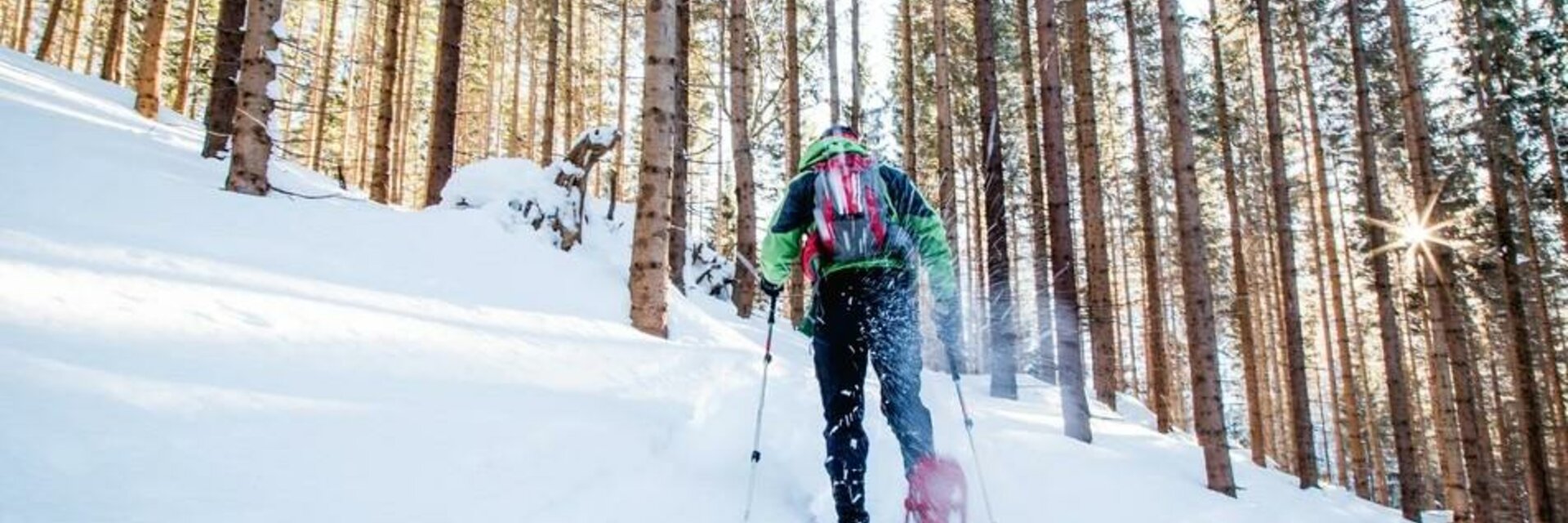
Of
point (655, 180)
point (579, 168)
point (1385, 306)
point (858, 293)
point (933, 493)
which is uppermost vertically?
point (579, 168)

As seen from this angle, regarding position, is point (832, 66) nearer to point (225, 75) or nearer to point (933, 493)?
point (225, 75)

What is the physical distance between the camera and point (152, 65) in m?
12.0

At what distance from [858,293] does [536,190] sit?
5.86 metres

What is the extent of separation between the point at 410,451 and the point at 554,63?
15.9m

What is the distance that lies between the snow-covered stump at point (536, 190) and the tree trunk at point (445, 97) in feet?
6.48

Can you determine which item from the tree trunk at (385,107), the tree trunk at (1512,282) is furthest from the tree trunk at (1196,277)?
the tree trunk at (385,107)

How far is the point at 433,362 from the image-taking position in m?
3.88

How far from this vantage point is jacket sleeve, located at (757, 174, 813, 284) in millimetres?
4031

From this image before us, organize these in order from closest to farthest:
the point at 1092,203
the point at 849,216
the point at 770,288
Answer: the point at 849,216
the point at 770,288
the point at 1092,203

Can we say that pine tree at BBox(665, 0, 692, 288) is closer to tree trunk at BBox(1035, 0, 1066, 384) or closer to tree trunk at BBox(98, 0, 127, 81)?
tree trunk at BBox(1035, 0, 1066, 384)

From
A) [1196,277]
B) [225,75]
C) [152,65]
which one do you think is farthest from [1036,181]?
[152,65]

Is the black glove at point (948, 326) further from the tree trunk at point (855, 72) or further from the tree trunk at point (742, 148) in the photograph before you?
the tree trunk at point (855, 72)

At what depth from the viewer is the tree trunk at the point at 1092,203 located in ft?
32.2

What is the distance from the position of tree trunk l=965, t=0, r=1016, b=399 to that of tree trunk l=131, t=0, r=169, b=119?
12406 mm
